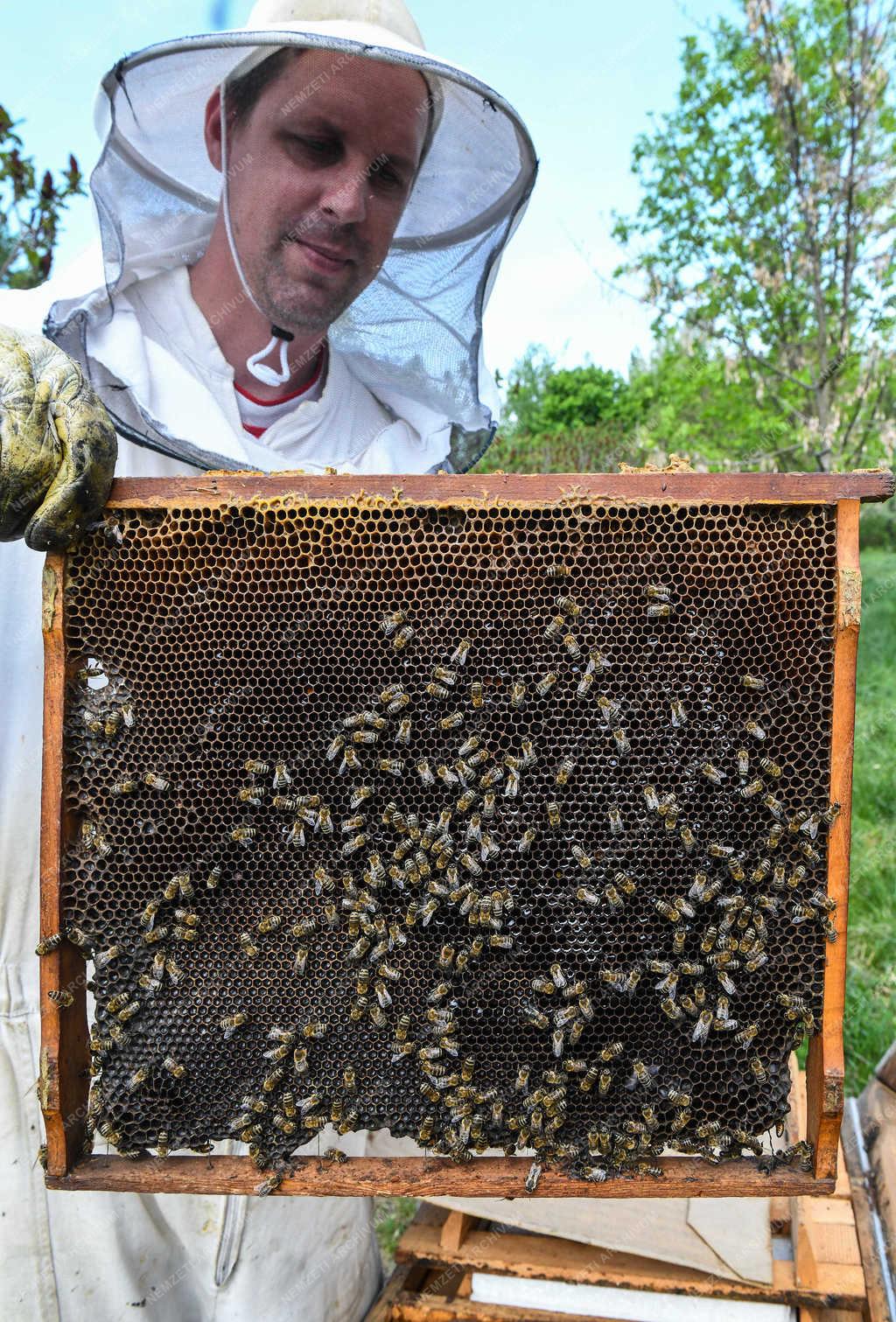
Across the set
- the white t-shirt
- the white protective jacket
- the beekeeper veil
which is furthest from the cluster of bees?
the beekeeper veil

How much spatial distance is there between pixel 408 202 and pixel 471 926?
113 inches

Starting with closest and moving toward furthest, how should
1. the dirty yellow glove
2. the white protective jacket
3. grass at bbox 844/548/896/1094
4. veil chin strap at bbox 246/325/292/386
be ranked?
the dirty yellow glove < the white protective jacket < veil chin strap at bbox 246/325/292/386 < grass at bbox 844/548/896/1094

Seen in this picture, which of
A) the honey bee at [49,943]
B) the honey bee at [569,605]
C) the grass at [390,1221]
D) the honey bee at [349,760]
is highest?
the honey bee at [569,605]

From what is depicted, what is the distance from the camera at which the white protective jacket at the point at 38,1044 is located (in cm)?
280

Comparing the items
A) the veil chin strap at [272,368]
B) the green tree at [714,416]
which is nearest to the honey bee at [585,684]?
the veil chin strap at [272,368]

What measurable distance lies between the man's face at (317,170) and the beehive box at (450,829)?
1259 millimetres

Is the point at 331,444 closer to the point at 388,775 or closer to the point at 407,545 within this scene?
the point at 407,545

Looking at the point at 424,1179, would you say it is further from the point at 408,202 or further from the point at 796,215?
the point at 796,215

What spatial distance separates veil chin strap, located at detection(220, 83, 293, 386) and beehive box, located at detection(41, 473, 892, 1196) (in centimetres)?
115

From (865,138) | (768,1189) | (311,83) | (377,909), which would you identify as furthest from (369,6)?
(865,138)

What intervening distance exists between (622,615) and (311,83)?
85.4 inches

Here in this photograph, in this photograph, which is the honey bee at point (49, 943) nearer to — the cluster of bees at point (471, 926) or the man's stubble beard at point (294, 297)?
the cluster of bees at point (471, 926)

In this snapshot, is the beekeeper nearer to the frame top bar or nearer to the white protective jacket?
the white protective jacket

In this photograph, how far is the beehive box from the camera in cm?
226
